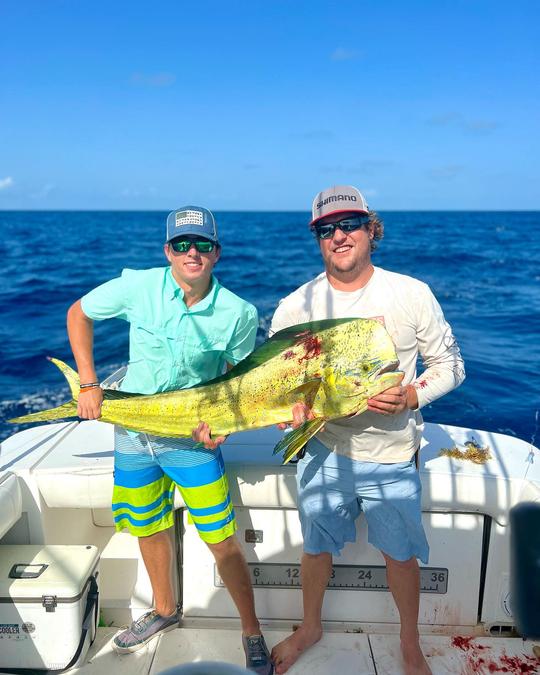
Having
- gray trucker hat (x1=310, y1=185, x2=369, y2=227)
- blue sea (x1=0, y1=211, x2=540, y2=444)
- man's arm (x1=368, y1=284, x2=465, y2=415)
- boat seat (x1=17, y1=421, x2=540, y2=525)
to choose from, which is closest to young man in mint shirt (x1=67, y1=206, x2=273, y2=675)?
boat seat (x1=17, y1=421, x2=540, y2=525)

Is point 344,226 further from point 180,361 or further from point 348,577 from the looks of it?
point 348,577

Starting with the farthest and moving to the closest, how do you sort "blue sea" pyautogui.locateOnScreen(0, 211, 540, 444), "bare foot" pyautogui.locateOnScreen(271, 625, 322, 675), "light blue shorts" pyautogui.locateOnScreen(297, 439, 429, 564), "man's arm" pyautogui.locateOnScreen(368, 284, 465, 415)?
"blue sea" pyautogui.locateOnScreen(0, 211, 540, 444) < "bare foot" pyautogui.locateOnScreen(271, 625, 322, 675) < "light blue shorts" pyautogui.locateOnScreen(297, 439, 429, 564) < "man's arm" pyautogui.locateOnScreen(368, 284, 465, 415)

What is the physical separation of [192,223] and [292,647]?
179 centimetres

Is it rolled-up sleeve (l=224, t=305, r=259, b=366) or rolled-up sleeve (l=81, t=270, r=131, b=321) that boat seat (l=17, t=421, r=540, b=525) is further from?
rolled-up sleeve (l=81, t=270, r=131, b=321)

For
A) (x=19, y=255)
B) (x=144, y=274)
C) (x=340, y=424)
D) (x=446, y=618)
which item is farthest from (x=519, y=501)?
(x=19, y=255)

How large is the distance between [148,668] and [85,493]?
30.2 inches

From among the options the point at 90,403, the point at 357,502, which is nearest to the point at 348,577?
the point at 357,502

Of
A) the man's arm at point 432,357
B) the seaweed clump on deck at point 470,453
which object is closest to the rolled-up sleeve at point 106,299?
the man's arm at point 432,357

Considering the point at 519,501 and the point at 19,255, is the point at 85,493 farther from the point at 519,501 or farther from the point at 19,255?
the point at 19,255

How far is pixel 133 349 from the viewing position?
2.30m

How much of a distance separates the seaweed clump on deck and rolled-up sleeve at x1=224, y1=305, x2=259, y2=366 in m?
1.10

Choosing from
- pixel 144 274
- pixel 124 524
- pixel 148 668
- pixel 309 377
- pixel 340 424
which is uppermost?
pixel 144 274

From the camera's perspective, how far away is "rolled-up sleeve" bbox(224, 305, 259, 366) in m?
2.23

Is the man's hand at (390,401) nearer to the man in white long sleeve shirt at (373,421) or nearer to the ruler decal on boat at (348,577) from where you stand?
the man in white long sleeve shirt at (373,421)
